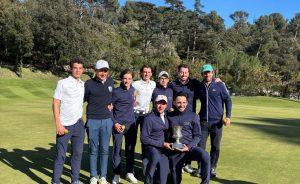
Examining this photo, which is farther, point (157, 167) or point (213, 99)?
point (213, 99)

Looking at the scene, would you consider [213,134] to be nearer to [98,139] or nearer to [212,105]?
[212,105]

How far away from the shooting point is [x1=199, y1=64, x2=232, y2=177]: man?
780cm

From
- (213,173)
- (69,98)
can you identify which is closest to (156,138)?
(69,98)

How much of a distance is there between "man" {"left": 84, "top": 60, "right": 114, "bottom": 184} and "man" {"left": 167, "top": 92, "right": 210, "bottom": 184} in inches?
46.4

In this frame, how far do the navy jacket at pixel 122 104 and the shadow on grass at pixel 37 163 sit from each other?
1176mm

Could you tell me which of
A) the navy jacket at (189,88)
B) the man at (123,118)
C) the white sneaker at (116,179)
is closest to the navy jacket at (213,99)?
the navy jacket at (189,88)

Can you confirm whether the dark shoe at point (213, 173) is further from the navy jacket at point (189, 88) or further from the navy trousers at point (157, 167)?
the navy trousers at point (157, 167)

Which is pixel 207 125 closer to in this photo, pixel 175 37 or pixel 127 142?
pixel 127 142

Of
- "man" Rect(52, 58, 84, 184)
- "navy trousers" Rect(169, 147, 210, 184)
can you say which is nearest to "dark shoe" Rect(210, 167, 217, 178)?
"navy trousers" Rect(169, 147, 210, 184)

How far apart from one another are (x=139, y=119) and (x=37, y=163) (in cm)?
263

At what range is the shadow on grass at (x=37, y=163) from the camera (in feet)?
25.2

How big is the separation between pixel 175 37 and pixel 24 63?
4066 centimetres

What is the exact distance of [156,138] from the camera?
6547 millimetres

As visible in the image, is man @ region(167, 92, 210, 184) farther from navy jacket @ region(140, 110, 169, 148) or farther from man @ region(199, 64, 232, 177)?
man @ region(199, 64, 232, 177)
